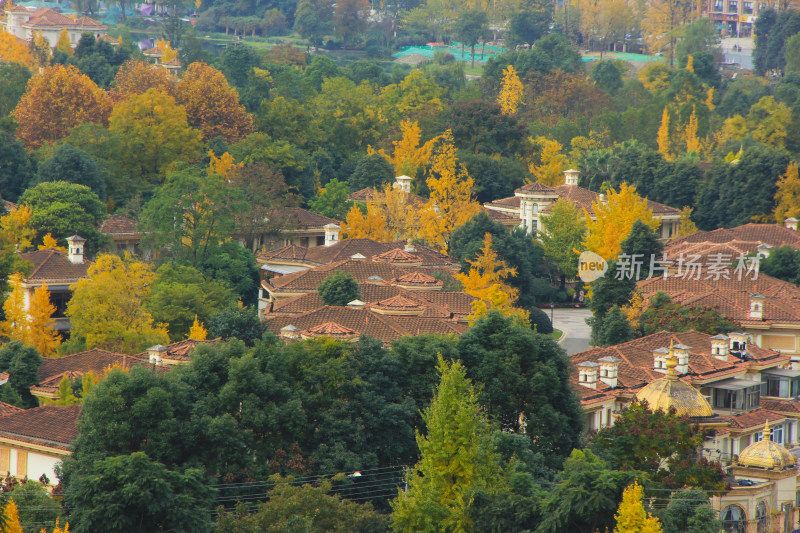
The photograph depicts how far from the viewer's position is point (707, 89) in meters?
129

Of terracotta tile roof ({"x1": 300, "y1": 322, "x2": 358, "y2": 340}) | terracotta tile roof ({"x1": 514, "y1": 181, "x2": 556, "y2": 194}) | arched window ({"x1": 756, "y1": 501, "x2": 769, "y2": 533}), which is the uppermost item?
terracotta tile roof ({"x1": 514, "y1": 181, "x2": 556, "y2": 194})

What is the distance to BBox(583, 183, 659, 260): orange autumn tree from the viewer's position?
7438cm

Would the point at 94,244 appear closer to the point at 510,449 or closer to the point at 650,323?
the point at 650,323

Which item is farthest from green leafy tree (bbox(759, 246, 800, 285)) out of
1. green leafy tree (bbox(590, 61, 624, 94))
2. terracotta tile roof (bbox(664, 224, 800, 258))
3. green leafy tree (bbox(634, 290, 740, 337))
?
green leafy tree (bbox(590, 61, 624, 94))

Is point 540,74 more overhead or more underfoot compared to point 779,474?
more overhead

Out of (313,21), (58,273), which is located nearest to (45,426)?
(58,273)

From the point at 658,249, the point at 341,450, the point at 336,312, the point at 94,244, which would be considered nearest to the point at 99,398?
the point at 341,450

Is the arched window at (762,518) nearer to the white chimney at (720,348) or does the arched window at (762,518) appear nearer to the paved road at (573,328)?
the white chimney at (720,348)

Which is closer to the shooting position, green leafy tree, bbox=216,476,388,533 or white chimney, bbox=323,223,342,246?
green leafy tree, bbox=216,476,388,533

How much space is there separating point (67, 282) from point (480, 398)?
80.4 feet

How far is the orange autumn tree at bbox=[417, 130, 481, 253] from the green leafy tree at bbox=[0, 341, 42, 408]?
31.9m

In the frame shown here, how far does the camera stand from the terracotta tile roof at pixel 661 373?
169ft

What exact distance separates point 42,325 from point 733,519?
94.9ft

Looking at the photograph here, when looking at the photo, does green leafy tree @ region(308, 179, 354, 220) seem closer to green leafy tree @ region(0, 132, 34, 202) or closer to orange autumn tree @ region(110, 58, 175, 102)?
orange autumn tree @ region(110, 58, 175, 102)
